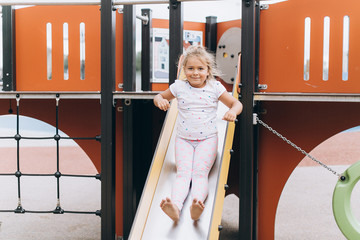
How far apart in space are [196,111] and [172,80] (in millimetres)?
359

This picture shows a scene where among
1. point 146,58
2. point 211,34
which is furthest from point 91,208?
point 211,34

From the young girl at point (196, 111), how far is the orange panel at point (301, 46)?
0.81 metres

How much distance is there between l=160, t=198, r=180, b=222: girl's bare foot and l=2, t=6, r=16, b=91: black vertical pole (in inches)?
87.6

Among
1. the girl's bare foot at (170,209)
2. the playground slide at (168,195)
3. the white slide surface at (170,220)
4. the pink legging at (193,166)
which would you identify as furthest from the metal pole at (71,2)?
the girl's bare foot at (170,209)

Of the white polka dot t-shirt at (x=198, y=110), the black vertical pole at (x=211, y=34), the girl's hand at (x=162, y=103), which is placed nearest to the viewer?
the girl's hand at (x=162, y=103)

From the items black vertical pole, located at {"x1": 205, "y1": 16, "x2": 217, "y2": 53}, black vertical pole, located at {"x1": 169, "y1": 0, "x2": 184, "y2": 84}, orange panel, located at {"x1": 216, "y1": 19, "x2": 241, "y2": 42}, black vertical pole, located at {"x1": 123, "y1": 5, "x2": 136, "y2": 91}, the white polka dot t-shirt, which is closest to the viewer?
the white polka dot t-shirt

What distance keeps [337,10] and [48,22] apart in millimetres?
2404

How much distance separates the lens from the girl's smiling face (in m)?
2.86

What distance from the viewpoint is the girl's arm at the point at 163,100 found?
2.78 meters

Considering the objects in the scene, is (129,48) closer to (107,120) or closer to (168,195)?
(107,120)

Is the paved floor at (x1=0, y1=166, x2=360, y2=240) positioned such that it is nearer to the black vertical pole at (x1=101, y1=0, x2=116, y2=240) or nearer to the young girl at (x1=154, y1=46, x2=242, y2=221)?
the black vertical pole at (x1=101, y1=0, x2=116, y2=240)

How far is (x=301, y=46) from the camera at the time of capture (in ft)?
11.4

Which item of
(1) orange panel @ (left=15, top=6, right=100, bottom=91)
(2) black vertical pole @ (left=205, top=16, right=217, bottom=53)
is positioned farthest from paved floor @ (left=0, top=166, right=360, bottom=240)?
(2) black vertical pole @ (left=205, top=16, right=217, bottom=53)

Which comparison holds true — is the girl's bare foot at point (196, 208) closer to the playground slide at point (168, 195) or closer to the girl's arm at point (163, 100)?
the playground slide at point (168, 195)
